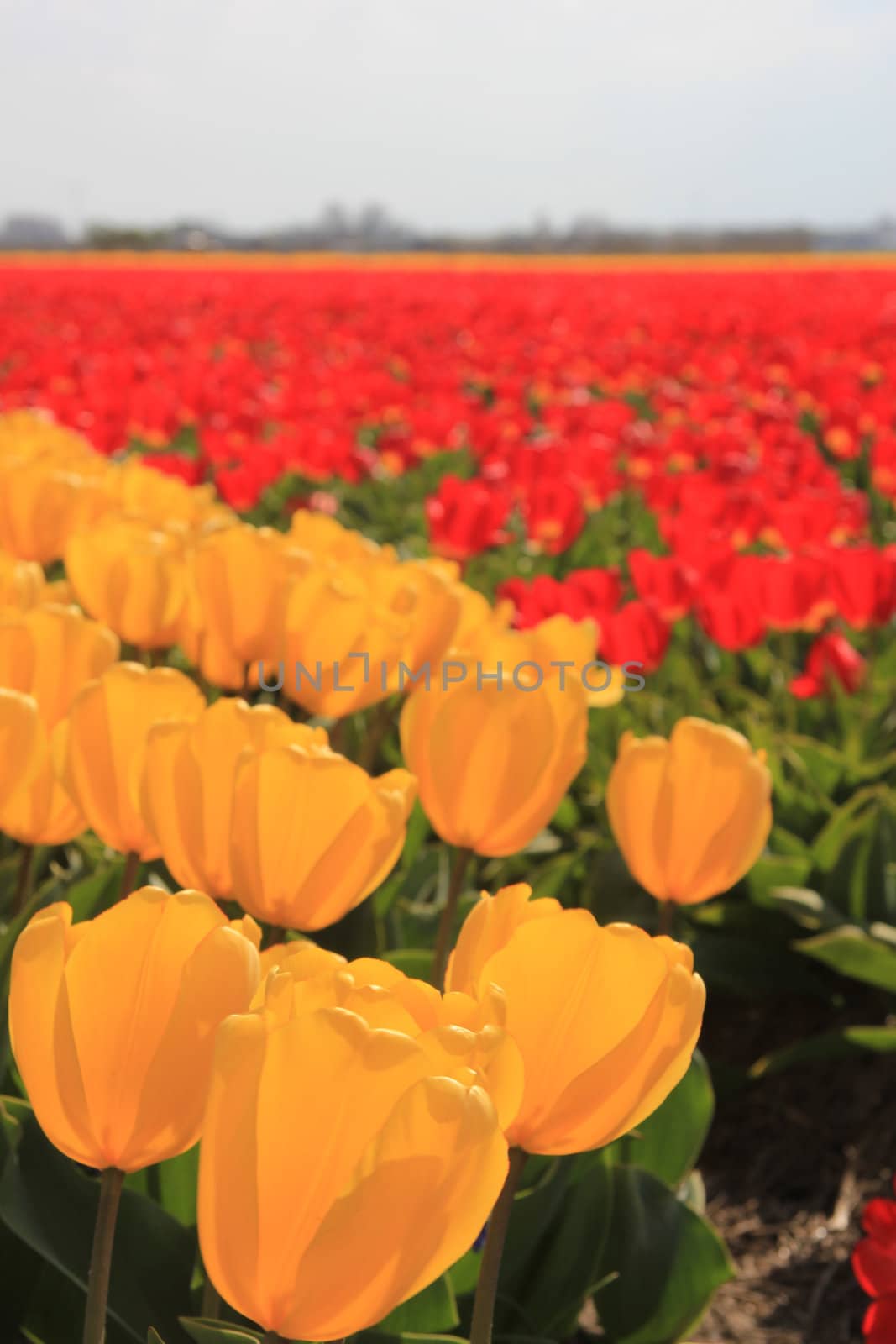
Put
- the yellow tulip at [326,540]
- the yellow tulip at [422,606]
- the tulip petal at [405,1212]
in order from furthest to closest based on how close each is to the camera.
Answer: the yellow tulip at [326,540] → the yellow tulip at [422,606] → the tulip petal at [405,1212]

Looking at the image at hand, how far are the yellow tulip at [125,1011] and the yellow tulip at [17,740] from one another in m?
0.47

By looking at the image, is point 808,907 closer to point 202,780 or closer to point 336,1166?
point 202,780

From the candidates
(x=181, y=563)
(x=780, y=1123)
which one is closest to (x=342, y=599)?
(x=181, y=563)

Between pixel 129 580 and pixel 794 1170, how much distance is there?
132 centimetres

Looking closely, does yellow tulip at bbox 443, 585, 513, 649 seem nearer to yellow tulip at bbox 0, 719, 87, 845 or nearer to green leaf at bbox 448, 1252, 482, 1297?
yellow tulip at bbox 0, 719, 87, 845

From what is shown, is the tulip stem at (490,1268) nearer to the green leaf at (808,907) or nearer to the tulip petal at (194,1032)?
the tulip petal at (194,1032)

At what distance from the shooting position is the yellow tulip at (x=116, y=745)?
1.17m

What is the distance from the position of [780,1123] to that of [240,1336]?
1608mm

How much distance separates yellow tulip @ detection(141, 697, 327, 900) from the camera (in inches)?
42.0

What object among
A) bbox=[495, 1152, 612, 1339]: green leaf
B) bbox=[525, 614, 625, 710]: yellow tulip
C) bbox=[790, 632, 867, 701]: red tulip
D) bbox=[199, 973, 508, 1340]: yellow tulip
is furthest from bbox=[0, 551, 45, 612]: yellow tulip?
bbox=[790, 632, 867, 701]: red tulip

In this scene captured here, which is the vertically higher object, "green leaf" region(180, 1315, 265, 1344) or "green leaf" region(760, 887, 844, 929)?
"green leaf" region(180, 1315, 265, 1344)

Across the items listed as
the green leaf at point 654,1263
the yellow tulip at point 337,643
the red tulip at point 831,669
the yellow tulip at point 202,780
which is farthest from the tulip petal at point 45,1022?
the red tulip at point 831,669

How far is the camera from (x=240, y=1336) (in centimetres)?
81

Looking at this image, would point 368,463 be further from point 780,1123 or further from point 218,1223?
point 218,1223
